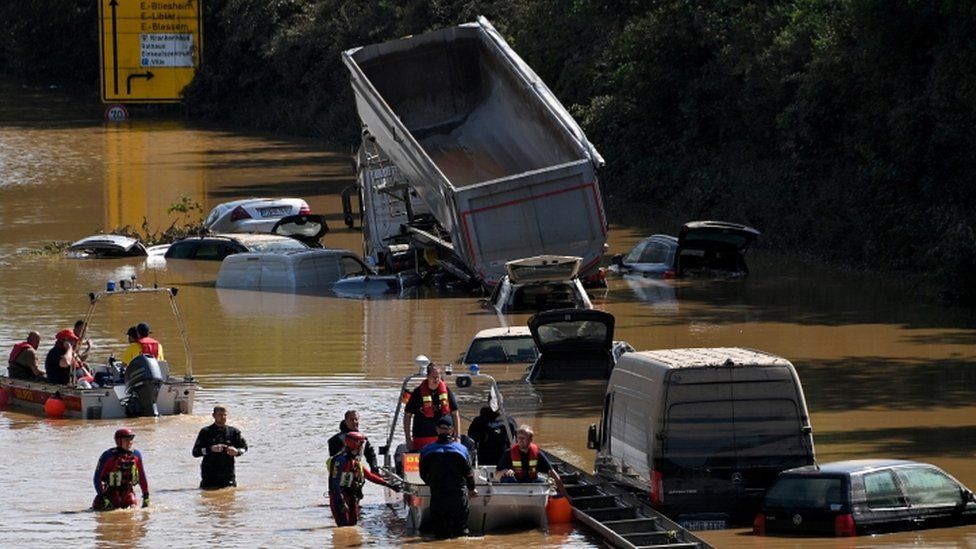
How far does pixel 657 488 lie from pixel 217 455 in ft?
16.9

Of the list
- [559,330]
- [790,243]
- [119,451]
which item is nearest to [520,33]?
[790,243]

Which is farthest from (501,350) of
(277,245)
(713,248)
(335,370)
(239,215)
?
(239,215)

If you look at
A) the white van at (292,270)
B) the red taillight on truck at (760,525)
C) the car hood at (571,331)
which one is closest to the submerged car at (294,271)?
the white van at (292,270)

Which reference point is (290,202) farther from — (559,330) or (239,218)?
(559,330)

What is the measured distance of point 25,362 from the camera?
27.1 metres

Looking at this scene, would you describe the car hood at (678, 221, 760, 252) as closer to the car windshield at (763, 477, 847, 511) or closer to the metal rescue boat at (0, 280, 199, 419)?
the metal rescue boat at (0, 280, 199, 419)

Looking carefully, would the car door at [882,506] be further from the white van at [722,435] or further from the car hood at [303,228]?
the car hood at [303,228]

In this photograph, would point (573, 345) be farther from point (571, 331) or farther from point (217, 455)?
point (217, 455)

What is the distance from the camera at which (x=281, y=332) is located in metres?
33.1

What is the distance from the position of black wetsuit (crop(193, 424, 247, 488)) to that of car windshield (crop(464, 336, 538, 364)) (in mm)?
6273

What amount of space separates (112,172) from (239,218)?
16.0 m

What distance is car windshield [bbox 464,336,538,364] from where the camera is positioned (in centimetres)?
2689

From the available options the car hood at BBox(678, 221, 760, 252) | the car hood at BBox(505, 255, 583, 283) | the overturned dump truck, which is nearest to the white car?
the overturned dump truck

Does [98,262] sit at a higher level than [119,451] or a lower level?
higher
